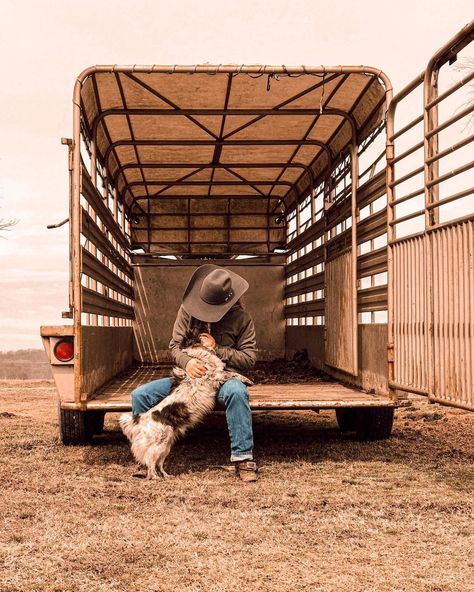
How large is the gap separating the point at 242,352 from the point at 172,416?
877 mm

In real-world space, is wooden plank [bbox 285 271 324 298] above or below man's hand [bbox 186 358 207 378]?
above

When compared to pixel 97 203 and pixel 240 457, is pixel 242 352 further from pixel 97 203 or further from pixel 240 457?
pixel 97 203

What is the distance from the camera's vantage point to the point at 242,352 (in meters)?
5.86

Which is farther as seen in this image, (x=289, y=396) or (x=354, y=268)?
(x=354, y=268)

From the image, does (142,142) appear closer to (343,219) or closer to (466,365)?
(343,219)

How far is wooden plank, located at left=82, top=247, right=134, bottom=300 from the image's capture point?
5910mm

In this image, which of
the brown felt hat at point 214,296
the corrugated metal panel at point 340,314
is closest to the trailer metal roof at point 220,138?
the corrugated metal panel at point 340,314

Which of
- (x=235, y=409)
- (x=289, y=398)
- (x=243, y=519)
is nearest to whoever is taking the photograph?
(x=243, y=519)

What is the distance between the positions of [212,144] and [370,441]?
3.82 meters

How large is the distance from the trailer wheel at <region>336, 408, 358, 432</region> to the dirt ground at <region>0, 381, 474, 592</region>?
2.34 feet

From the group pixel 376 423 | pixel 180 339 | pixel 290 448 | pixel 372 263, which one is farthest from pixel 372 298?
pixel 180 339

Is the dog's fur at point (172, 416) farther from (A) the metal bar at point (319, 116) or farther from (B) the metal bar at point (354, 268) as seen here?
(A) the metal bar at point (319, 116)

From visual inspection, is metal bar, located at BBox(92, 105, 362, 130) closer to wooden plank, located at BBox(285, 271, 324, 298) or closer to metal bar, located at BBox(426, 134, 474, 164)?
wooden plank, located at BBox(285, 271, 324, 298)

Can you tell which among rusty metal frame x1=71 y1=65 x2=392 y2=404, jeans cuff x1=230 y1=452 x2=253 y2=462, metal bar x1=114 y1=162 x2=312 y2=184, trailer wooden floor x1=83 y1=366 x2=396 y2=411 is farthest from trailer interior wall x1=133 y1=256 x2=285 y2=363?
jeans cuff x1=230 y1=452 x2=253 y2=462
